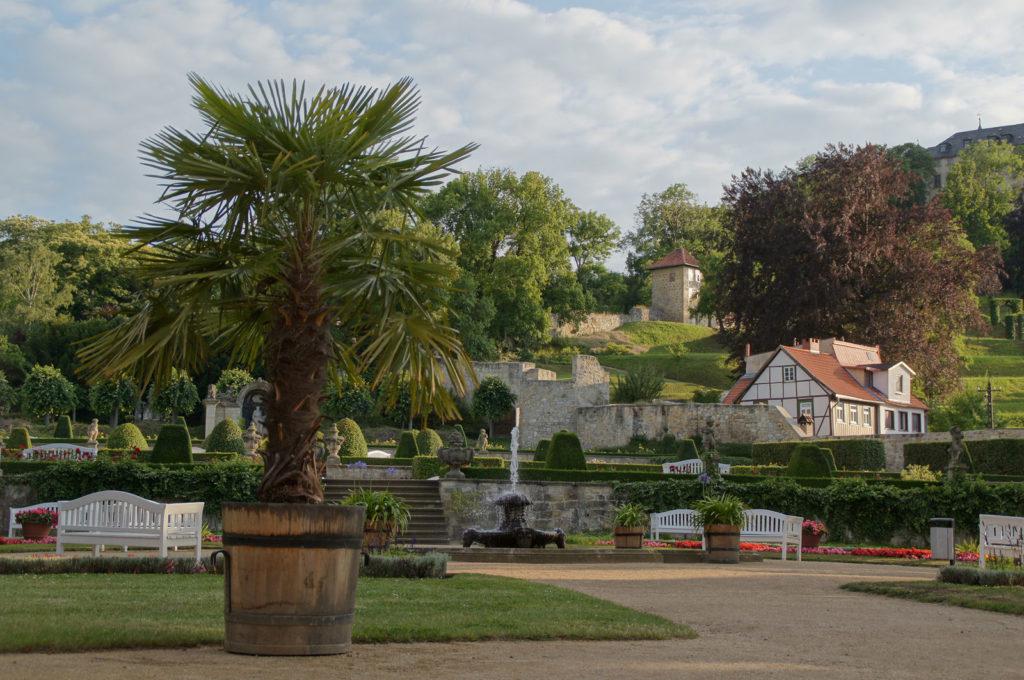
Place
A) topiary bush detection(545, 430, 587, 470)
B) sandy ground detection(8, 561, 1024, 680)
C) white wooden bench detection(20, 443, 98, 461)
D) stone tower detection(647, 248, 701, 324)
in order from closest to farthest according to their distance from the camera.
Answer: sandy ground detection(8, 561, 1024, 680) → topiary bush detection(545, 430, 587, 470) → white wooden bench detection(20, 443, 98, 461) → stone tower detection(647, 248, 701, 324)

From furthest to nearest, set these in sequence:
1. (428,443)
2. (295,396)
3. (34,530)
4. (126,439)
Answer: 1. (428,443)
2. (126,439)
3. (34,530)
4. (295,396)

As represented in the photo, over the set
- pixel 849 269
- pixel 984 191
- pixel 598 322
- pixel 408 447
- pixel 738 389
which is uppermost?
pixel 984 191

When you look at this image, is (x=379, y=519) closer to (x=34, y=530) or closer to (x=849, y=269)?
(x=34, y=530)

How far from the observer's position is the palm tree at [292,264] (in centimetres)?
666

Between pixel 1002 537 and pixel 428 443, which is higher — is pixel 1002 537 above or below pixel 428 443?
below

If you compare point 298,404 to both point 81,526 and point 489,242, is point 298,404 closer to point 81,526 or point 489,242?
point 81,526

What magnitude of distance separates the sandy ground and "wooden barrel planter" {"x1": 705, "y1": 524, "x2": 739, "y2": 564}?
4866 millimetres

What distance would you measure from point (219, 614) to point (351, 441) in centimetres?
2585

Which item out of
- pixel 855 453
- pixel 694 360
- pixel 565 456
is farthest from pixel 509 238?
pixel 565 456

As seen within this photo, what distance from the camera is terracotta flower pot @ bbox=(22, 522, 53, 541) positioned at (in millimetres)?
17766

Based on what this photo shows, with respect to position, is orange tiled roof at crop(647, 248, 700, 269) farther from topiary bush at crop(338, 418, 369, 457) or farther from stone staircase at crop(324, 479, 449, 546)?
stone staircase at crop(324, 479, 449, 546)

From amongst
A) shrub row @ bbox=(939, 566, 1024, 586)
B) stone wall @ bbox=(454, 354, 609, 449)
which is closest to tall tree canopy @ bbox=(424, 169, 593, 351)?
stone wall @ bbox=(454, 354, 609, 449)

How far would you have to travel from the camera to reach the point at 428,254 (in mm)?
7531

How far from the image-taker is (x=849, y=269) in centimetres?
4438
